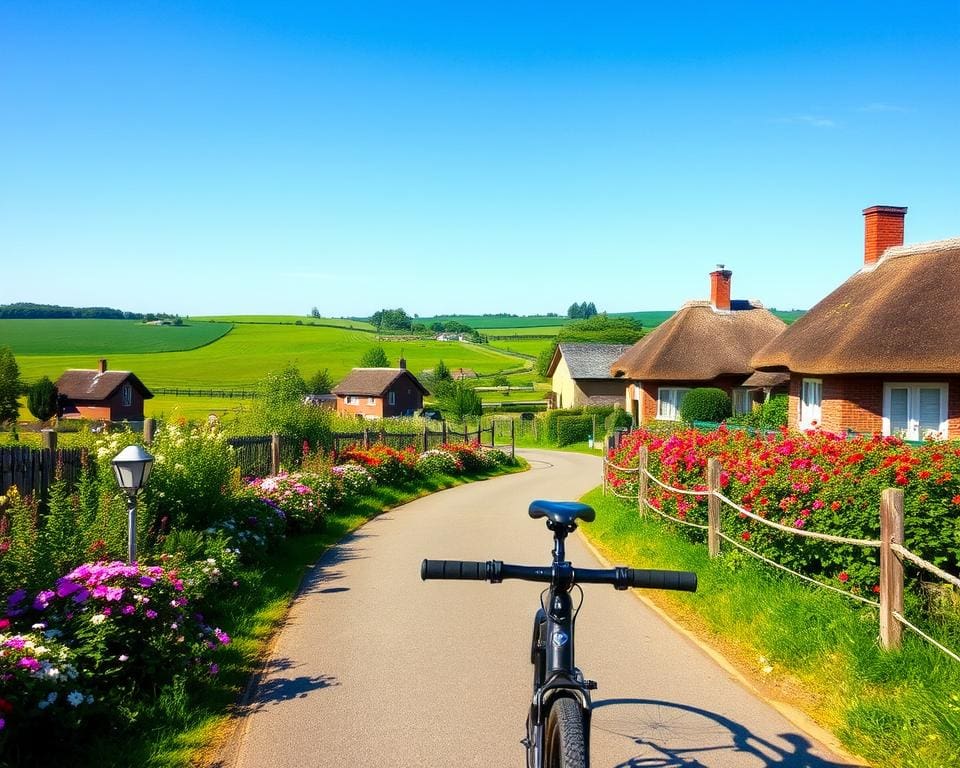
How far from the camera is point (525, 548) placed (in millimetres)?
12539

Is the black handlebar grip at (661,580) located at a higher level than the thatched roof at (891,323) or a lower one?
lower

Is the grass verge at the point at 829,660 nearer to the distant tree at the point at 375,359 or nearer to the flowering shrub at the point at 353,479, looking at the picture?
the flowering shrub at the point at 353,479

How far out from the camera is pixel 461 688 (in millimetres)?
6012

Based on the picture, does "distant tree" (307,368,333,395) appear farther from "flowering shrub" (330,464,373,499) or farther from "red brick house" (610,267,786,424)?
"flowering shrub" (330,464,373,499)

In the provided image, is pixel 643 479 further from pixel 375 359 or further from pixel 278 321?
pixel 278 321

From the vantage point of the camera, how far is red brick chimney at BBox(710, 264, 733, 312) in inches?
1404

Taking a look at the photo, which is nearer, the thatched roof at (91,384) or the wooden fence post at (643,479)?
the wooden fence post at (643,479)

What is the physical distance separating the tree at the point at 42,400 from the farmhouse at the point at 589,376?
4022cm

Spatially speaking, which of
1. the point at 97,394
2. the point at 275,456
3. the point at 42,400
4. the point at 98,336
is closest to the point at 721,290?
the point at 275,456

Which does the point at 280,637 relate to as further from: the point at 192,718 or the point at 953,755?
the point at 953,755

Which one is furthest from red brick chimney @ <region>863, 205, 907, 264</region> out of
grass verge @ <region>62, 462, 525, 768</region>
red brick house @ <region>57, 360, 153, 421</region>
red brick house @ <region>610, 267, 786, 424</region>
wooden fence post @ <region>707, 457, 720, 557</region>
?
red brick house @ <region>57, 360, 153, 421</region>

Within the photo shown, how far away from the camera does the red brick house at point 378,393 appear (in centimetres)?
6950

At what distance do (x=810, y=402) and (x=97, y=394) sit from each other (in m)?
56.9

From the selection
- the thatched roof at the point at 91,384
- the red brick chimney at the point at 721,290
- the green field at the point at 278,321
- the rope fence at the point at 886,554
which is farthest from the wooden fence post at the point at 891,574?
the green field at the point at 278,321
